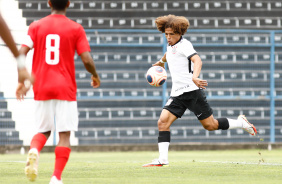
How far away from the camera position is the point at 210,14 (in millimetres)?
18219

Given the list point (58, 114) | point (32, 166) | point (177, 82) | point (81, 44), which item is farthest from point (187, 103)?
point (32, 166)

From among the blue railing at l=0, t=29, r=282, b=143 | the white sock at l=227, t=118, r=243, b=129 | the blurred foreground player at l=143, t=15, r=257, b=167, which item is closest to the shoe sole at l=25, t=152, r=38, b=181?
the blurred foreground player at l=143, t=15, r=257, b=167

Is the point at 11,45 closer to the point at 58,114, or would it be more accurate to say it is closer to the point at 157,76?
the point at 58,114

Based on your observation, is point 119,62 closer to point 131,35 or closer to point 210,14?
point 131,35

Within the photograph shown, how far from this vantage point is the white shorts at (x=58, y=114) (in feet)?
19.8

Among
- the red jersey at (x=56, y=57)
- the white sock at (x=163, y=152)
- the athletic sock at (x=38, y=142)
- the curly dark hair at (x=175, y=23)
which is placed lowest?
the white sock at (x=163, y=152)

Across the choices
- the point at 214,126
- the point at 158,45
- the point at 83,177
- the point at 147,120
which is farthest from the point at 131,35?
the point at 83,177

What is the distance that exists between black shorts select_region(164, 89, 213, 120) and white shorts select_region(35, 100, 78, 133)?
2.99 m

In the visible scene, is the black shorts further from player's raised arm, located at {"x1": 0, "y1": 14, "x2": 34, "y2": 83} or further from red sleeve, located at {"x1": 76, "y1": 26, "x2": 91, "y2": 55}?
player's raised arm, located at {"x1": 0, "y1": 14, "x2": 34, "y2": 83}

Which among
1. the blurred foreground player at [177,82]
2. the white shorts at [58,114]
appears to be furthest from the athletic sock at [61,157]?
the blurred foreground player at [177,82]

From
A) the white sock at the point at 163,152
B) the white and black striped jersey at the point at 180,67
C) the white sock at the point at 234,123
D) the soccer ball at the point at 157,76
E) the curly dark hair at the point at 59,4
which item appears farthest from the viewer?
the white sock at the point at 234,123

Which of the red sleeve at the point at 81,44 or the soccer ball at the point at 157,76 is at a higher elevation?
the red sleeve at the point at 81,44

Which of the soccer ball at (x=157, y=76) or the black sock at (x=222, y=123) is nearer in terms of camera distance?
the soccer ball at (x=157, y=76)

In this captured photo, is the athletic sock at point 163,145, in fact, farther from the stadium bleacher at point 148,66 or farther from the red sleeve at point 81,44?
the stadium bleacher at point 148,66
